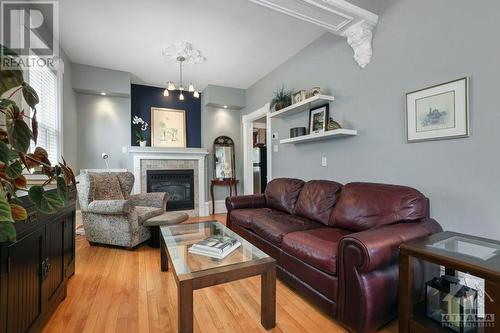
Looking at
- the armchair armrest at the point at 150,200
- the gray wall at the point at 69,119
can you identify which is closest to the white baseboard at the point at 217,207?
the armchair armrest at the point at 150,200

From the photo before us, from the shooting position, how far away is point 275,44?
331cm

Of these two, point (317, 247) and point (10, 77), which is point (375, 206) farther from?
point (10, 77)

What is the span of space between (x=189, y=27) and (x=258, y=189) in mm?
4002

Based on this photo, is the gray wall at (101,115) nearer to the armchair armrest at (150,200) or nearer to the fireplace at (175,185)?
the fireplace at (175,185)

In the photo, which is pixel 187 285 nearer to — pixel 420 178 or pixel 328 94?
pixel 420 178

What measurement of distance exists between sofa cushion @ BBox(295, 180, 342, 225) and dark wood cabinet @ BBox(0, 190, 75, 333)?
2.21 m

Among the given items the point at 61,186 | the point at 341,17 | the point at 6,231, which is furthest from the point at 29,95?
the point at 341,17

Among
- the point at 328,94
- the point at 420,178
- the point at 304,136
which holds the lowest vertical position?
the point at 420,178

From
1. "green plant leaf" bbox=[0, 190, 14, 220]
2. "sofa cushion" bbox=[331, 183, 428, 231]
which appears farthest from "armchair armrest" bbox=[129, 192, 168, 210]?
"green plant leaf" bbox=[0, 190, 14, 220]

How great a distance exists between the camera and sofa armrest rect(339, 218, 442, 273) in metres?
1.35

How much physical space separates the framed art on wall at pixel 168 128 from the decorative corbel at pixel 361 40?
12.2 feet

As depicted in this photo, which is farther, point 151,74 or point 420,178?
point 151,74

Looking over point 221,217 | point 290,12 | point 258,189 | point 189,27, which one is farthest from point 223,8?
point 258,189

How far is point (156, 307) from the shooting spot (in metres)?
1.79
